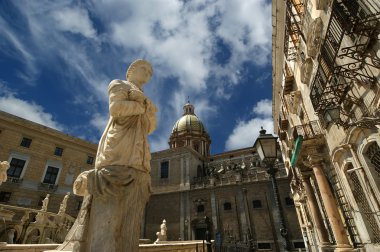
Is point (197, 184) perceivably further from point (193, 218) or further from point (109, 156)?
point (109, 156)

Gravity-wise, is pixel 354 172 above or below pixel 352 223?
above

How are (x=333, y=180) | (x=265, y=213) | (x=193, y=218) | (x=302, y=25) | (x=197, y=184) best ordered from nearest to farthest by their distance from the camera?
(x=333, y=180) < (x=302, y=25) < (x=265, y=213) < (x=193, y=218) < (x=197, y=184)

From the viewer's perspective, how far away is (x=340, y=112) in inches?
305

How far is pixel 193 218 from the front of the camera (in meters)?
28.5

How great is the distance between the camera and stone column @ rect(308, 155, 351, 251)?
8.27 meters

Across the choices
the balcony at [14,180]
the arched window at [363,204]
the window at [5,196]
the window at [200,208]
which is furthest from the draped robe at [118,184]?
the window at [200,208]

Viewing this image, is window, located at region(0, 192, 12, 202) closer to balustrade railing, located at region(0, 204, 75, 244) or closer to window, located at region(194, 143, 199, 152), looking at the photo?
balustrade railing, located at region(0, 204, 75, 244)

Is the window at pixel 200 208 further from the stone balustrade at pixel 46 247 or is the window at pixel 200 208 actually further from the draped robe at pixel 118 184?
the draped robe at pixel 118 184

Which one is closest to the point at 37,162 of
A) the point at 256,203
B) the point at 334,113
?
the point at 256,203

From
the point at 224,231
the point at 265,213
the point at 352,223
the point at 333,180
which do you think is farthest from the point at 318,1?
the point at 224,231

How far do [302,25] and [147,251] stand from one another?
467 inches

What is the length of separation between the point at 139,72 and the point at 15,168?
25308mm

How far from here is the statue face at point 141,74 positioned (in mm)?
3369

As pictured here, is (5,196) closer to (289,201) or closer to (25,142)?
(25,142)
